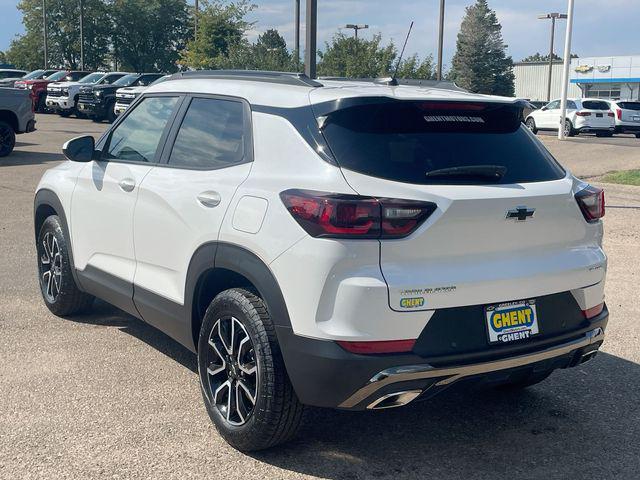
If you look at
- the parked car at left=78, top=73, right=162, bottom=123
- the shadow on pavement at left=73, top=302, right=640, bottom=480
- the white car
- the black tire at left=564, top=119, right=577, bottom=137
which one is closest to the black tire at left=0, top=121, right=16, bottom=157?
the parked car at left=78, top=73, right=162, bottom=123

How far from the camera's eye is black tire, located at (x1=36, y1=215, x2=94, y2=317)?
5.66m

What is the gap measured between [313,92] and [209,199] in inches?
29.8

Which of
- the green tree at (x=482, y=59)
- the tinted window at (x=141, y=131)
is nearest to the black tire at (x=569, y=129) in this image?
the tinted window at (x=141, y=131)

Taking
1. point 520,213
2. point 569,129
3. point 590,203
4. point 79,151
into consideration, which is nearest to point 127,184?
point 79,151

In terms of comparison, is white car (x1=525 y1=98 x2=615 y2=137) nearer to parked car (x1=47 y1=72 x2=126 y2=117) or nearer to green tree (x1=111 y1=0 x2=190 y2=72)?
parked car (x1=47 y1=72 x2=126 y2=117)

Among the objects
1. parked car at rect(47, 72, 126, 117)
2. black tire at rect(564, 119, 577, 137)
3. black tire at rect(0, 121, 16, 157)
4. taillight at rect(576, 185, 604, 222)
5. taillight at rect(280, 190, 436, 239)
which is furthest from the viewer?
black tire at rect(564, 119, 577, 137)

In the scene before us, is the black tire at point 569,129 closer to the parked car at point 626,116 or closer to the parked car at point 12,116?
the parked car at point 626,116

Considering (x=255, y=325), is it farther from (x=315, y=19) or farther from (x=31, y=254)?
(x=315, y=19)

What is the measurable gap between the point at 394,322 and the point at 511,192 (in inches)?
33.7

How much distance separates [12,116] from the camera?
54.8 ft

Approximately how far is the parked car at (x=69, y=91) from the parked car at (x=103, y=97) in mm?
877

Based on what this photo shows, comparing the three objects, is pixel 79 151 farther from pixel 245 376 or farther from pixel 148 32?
pixel 148 32

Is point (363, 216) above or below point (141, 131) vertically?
below

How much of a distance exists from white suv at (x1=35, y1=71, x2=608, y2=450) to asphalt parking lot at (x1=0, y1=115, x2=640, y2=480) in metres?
0.28
